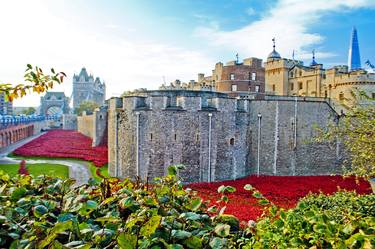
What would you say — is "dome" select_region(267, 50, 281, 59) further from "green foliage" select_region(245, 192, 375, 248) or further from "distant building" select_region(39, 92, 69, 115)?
"distant building" select_region(39, 92, 69, 115)

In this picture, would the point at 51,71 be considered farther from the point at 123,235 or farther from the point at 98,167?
the point at 98,167

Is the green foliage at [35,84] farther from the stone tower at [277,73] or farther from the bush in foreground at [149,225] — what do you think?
the stone tower at [277,73]

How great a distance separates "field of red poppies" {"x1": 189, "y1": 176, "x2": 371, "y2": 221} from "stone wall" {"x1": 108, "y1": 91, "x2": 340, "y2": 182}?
0.97 m

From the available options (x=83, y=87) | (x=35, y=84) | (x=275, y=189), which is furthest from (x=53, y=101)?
(x=35, y=84)

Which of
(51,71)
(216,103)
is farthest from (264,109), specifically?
(51,71)

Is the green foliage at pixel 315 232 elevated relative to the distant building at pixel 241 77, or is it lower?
lower

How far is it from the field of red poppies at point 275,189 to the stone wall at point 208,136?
966 millimetres

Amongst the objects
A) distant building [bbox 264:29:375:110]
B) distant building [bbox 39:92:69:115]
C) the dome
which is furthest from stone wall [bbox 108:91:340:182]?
distant building [bbox 39:92:69:115]

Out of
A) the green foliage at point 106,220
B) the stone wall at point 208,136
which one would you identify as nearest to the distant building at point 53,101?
the stone wall at point 208,136

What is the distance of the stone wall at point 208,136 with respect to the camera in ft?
54.0

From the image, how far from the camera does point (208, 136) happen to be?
16.8 metres

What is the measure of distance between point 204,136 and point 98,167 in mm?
8204

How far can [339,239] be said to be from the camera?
7.20 feet

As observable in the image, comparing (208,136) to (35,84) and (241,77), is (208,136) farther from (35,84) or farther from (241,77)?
(35,84)
